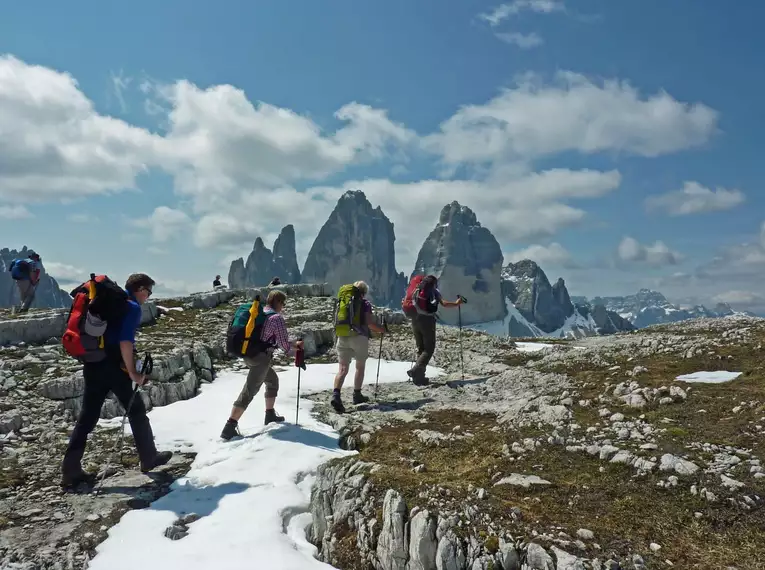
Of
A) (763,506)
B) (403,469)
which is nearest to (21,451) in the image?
(403,469)

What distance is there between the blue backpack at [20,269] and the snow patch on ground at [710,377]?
26.3 m

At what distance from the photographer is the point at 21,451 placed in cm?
940

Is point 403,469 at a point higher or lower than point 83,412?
lower

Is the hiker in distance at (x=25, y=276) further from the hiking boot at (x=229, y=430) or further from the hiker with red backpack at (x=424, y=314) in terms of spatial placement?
the hiker with red backpack at (x=424, y=314)

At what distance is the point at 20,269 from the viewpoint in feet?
73.2

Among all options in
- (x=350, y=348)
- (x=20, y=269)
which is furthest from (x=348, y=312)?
(x=20, y=269)

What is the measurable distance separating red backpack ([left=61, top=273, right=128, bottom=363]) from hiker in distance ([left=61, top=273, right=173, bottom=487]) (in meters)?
0.08

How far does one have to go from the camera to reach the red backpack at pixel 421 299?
16219mm

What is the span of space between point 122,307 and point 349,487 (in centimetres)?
494

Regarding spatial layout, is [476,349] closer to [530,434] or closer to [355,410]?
[355,410]

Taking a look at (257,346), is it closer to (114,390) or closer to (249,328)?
(249,328)

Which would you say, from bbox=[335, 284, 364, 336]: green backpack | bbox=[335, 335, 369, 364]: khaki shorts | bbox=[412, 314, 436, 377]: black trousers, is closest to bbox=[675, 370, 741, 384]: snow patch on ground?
bbox=[412, 314, 436, 377]: black trousers

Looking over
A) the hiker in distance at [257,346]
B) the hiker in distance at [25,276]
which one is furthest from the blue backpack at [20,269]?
the hiker in distance at [257,346]

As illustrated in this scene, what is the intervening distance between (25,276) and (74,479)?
1888cm
